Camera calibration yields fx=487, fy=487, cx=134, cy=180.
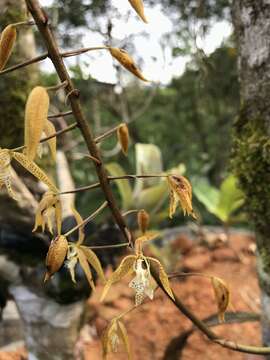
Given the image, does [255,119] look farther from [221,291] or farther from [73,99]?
[73,99]

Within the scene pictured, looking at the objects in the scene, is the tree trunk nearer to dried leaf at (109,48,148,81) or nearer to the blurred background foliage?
dried leaf at (109,48,148,81)

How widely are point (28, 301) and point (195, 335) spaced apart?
86 centimetres

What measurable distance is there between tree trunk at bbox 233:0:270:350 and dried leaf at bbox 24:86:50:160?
65cm

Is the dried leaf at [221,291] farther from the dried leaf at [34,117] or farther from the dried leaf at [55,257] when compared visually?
the dried leaf at [34,117]

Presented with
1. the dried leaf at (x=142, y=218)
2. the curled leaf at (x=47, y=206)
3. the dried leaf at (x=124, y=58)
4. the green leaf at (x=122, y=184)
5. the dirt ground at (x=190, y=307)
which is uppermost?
the dried leaf at (x=124, y=58)

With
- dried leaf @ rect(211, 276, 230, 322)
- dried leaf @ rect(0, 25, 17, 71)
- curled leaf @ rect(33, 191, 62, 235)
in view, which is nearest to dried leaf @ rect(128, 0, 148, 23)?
dried leaf @ rect(0, 25, 17, 71)

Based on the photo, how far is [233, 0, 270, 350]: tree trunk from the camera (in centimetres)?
106

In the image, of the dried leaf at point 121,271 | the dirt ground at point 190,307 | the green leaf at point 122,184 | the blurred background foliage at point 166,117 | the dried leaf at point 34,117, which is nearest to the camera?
the dried leaf at point 34,117

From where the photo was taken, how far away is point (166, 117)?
614 cm

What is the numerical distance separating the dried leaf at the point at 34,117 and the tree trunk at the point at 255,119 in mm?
649

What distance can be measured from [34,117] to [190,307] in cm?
208

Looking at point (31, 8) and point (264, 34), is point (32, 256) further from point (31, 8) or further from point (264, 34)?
point (31, 8)

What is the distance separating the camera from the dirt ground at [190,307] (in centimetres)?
199

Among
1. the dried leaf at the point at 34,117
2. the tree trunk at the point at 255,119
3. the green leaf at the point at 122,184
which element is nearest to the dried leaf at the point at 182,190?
the dried leaf at the point at 34,117
